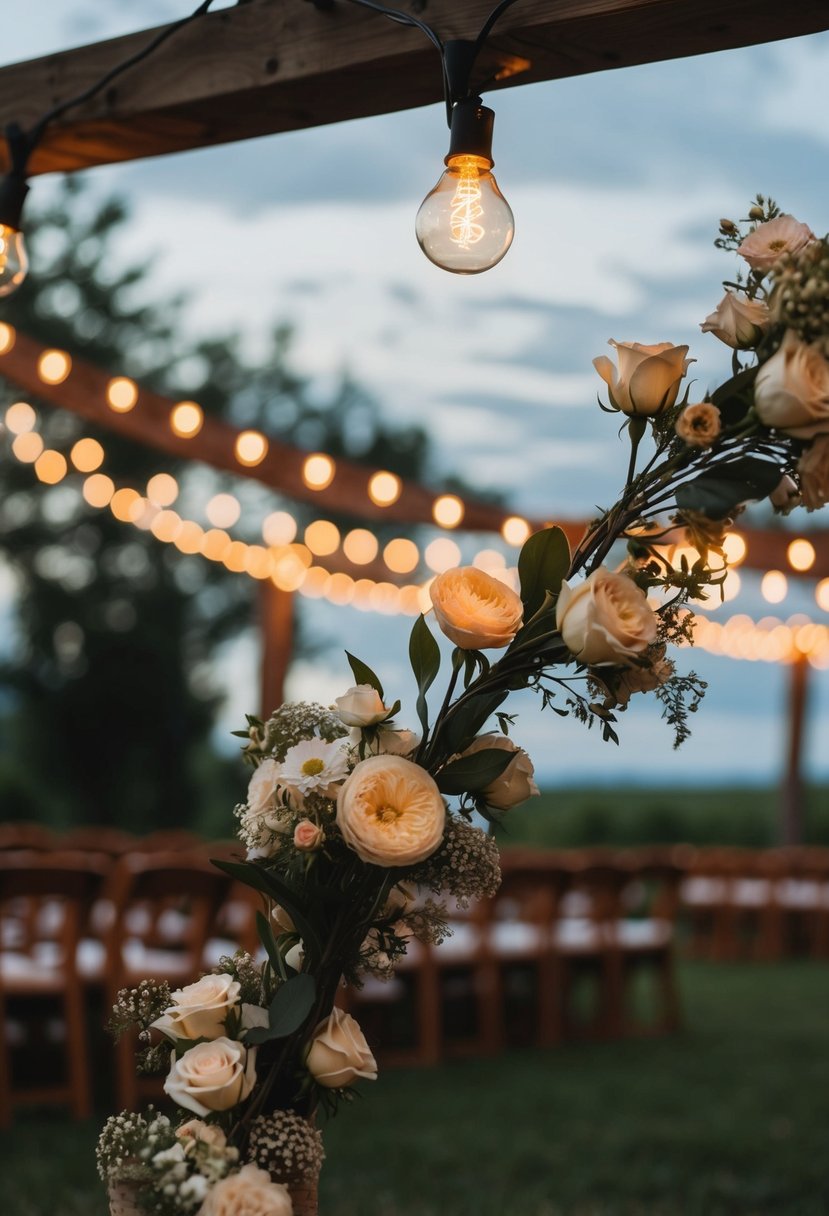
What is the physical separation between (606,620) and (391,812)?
Answer: 306 mm

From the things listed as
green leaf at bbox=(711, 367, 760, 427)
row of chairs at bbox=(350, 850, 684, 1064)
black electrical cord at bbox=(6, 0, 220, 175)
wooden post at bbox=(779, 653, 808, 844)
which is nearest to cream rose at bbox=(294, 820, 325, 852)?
green leaf at bbox=(711, 367, 760, 427)

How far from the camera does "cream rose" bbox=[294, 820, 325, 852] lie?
1.44 m

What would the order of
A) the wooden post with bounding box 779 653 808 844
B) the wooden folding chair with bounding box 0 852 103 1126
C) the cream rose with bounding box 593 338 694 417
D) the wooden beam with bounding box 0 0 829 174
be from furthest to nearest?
the wooden post with bounding box 779 653 808 844 < the wooden folding chair with bounding box 0 852 103 1126 < the wooden beam with bounding box 0 0 829 174 < the cream rose with bounding box 593 338 694 417

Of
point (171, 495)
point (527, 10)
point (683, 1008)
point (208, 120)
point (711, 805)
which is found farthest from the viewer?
point (711, 805)

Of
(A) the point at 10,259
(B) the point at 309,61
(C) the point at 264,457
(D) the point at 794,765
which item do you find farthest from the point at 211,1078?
(D) the point at 794,765

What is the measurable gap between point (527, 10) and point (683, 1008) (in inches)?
279

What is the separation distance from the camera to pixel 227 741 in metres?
16.1

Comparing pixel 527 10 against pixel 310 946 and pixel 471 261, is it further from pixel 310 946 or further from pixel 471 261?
pixel 310 946

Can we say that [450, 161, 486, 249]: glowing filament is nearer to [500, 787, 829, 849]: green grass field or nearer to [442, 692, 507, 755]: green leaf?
[442, 692, 507, 755]: green leaf

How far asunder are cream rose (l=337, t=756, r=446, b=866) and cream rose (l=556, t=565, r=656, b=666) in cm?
22

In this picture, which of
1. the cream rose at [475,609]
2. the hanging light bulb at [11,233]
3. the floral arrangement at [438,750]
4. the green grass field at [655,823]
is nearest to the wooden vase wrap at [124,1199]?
the floral arrangement at [438,750]

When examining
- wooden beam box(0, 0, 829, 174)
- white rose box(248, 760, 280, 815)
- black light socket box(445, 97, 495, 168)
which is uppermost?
wooden beam box(0, 0, 829, 174)

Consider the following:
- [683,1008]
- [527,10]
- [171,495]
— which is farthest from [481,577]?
[683,1008]

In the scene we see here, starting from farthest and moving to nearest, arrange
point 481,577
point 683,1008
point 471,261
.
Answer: point 683,1008, point 471,261, point 481,577
